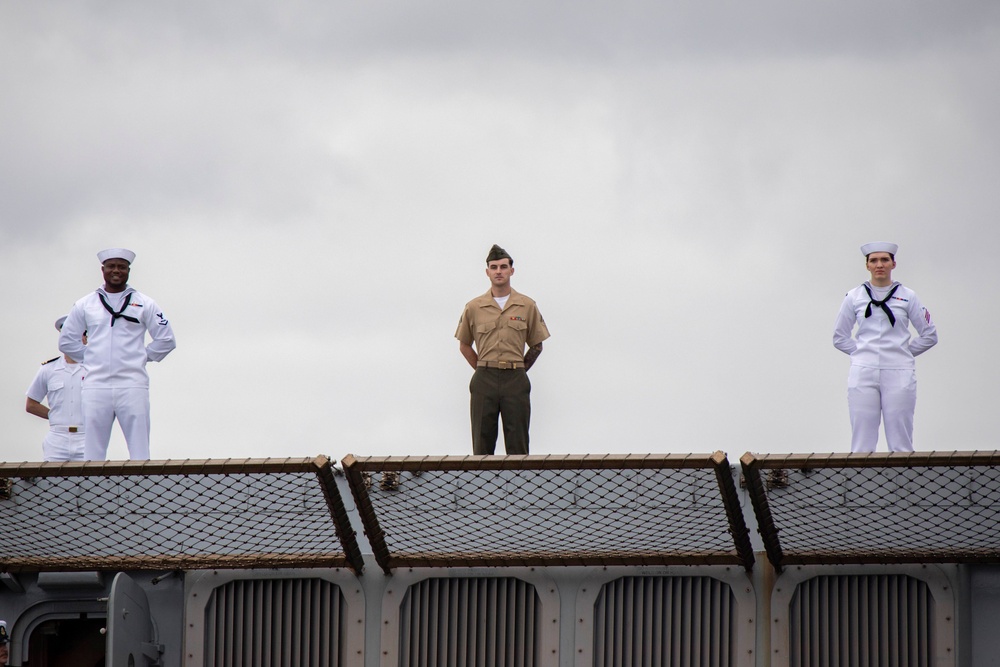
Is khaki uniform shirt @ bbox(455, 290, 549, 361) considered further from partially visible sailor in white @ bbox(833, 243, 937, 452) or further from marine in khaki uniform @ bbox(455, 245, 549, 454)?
partially visible sailor in white @ bbox(833, 243, 937, 452)

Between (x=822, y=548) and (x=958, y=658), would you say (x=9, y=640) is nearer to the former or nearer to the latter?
(x=822, y=548)

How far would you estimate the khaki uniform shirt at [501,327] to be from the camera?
969 centimetres

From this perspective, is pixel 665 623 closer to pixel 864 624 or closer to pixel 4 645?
pixel 864 624

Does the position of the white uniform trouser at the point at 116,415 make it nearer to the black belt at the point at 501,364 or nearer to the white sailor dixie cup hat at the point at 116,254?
the white sailor dixie cup hat at the point at 116,254

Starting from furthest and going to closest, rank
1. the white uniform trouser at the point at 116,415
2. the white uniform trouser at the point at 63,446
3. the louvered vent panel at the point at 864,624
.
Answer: the white uniform trouser at the point at 63,446, the white uniform trouser at the point at 116,415, the louvered vent panel at the point at 864,624

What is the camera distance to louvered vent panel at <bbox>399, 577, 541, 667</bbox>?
8078 mm

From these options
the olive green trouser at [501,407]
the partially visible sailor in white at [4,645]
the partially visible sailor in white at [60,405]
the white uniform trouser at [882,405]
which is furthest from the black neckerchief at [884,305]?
the partially visible sailor in white at [60,405]

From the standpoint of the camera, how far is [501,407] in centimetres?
962

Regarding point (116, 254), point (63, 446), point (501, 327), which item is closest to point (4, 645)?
point (116, 254)

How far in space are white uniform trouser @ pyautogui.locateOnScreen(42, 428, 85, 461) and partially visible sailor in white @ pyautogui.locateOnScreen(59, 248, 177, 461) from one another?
2.24 m

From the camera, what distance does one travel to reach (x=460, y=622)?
26.7 ft

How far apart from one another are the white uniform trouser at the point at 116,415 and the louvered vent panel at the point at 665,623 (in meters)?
3.23

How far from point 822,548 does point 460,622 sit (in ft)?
6.35

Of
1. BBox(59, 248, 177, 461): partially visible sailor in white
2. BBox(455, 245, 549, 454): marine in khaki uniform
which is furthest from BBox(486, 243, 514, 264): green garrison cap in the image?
BBox(59, 248, 177, 461): partially visible sailor in white
